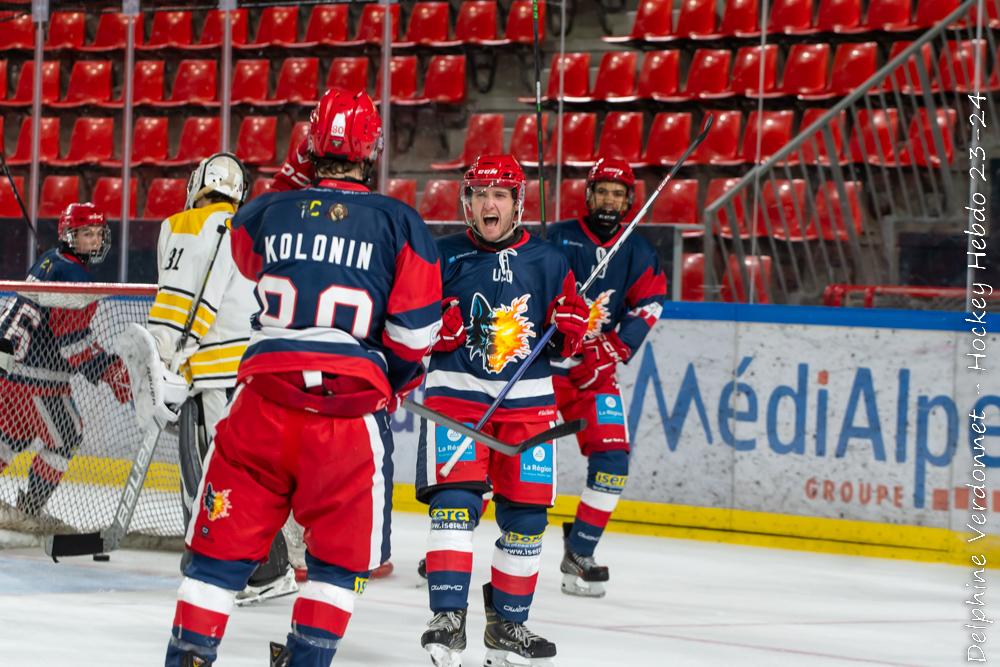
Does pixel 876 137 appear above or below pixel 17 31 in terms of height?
below

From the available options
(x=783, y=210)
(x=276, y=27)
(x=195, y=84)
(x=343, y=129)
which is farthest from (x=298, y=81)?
(x=343, y=129)

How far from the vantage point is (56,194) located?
7723 mm

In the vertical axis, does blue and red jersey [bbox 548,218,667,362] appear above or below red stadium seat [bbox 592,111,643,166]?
below

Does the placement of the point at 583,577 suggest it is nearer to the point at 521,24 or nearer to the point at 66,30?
the point at 66,30

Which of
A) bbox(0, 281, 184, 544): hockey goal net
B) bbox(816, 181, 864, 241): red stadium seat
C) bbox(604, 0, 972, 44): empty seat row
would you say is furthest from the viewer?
bbox(604, 0, 972, 44): empty seat row

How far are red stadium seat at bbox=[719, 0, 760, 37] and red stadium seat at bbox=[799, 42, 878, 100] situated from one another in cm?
45

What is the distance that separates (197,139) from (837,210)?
328 centimetres

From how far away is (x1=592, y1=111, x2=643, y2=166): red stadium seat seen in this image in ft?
27.1

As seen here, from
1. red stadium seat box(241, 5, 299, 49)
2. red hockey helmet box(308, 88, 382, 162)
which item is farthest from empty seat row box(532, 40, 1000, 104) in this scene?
red hockey helmet box(308, 88, 382, 162)

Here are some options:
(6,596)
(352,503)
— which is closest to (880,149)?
(6,596)

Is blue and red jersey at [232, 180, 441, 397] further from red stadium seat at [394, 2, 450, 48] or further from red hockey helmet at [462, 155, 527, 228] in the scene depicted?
red stadium seat at [394, 2, 450, 48]

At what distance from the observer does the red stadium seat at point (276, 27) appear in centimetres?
757

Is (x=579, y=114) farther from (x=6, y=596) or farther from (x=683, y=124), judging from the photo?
(x=6, y=596)

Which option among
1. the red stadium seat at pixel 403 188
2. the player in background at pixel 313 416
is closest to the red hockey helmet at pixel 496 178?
the player in background at pixel 313 416
